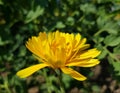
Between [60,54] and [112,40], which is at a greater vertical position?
[60,54]

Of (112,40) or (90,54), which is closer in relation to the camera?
(90,54)

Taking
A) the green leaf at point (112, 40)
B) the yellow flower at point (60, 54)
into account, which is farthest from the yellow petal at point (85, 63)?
the green leaf at point (112, 40)

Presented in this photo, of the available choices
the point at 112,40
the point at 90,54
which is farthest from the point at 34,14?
the point at 90,54

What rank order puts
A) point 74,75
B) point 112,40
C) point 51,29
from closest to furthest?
point 74,75 → point 112,40 → point 51,29

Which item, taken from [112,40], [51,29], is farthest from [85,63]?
[51,29]

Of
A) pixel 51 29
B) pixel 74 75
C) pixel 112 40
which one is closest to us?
pixel 74 75

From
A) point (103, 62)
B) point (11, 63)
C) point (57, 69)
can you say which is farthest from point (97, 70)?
point (57, 69)

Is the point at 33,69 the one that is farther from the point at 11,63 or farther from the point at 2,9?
the point at 2,9

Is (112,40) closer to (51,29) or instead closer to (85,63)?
(51,29)
